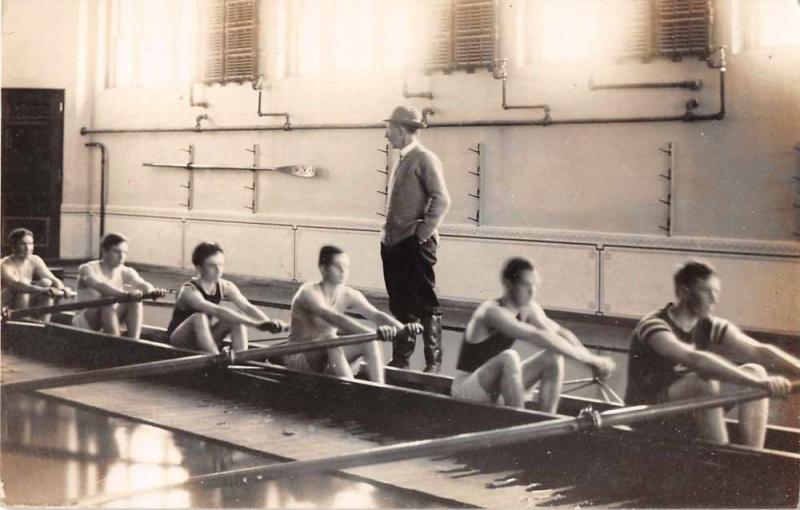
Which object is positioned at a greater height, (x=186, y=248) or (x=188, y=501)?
(x=186, y=248)

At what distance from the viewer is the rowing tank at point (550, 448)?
3.07 metres

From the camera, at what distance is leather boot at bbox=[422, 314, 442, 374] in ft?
16.9

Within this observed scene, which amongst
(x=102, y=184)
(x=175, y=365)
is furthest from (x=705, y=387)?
(x=102, y=184)

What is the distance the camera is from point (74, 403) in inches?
197

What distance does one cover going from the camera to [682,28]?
5867 millimetres

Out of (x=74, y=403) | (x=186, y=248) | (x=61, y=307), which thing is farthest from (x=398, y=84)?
(x=74, y=403)

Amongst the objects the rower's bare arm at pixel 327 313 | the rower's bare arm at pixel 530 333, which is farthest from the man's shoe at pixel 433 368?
the rower's bare arm at pixel 530 333

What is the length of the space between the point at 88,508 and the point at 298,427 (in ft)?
4.77

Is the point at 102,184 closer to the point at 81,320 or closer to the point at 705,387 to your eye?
the point at 81,320

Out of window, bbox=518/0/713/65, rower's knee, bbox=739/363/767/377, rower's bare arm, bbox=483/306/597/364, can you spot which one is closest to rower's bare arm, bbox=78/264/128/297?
rower's bare arm, bbox=483/306/597/364

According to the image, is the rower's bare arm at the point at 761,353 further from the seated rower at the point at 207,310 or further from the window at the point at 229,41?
the window at the point at 229,41

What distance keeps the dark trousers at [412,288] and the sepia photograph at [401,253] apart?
0.06 feet

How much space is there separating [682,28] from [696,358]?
3.20 m

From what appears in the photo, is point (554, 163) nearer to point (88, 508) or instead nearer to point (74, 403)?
point (74, 403)
